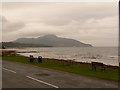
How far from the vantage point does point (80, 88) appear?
46.6 ft

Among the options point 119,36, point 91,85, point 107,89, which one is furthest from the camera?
point 119,36

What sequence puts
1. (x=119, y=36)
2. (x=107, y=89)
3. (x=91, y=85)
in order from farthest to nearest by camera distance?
(x=119, y=36)
(x=91, y=85)
(x=107, y=89)

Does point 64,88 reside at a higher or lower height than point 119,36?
lower

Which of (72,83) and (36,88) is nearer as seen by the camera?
(36,88)

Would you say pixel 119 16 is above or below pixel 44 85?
above

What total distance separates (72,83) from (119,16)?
248 inches

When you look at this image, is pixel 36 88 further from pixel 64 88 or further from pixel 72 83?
pixel 72 83

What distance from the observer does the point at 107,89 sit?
549 inches

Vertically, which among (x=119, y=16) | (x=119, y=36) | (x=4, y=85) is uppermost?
(x=119, y=16)

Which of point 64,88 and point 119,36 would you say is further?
point 119,36

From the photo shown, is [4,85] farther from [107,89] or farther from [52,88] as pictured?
[107,89]

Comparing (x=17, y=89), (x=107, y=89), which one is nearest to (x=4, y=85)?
(x=17, y=89)

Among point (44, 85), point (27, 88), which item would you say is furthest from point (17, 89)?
point (44, 85)

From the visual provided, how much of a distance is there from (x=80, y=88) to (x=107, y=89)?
5.62 feet
